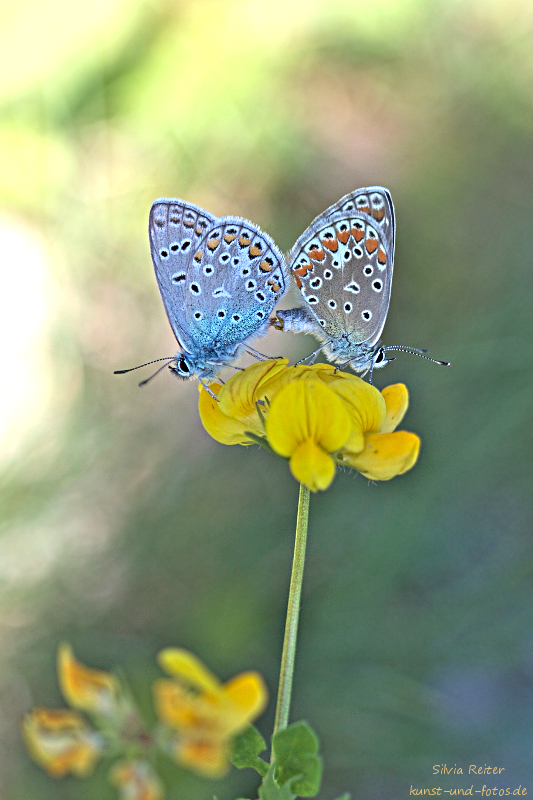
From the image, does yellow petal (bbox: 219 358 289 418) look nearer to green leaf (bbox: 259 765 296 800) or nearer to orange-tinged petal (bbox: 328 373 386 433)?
orange-tinged petal (bbox: 328 373 386 433)

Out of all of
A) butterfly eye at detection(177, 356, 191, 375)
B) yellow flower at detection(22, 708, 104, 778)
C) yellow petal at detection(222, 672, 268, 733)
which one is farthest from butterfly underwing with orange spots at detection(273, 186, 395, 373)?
yellow flower at detection(22, 708, 104, 778)

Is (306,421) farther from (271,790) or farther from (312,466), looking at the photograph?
(271,790)

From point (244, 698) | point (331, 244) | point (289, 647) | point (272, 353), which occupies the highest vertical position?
point (331, 244)

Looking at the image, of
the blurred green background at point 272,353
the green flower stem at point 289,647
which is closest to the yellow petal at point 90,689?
the green flower stem at point 289,647

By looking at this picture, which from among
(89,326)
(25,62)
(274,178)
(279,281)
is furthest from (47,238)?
(279,281)

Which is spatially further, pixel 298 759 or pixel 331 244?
pixel 331 244

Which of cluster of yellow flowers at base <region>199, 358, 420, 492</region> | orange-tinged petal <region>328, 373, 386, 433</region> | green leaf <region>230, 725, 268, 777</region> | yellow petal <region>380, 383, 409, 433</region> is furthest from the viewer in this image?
yellow petal <region>380, 383, 409, 433</region>

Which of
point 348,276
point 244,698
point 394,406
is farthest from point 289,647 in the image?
point 348,276

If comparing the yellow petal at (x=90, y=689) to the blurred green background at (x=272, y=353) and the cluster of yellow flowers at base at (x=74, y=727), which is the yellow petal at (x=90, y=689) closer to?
the cluster of yellow flowers at base at (x=74, y=727)
